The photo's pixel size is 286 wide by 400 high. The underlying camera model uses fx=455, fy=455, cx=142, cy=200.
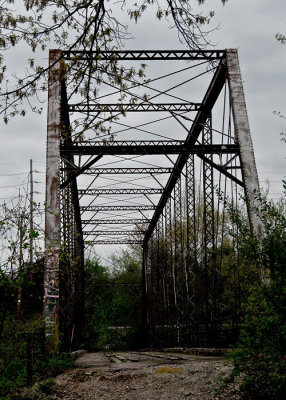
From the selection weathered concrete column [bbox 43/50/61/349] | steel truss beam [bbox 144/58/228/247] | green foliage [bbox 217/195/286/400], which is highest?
steel truss beam [bbox 144/58/228/247]

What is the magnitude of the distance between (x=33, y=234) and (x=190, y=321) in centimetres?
1019

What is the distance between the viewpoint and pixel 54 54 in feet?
37.1

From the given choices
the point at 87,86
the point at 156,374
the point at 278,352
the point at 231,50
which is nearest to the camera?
the point at 278,352

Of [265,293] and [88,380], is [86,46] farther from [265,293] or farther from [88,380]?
[88,380]

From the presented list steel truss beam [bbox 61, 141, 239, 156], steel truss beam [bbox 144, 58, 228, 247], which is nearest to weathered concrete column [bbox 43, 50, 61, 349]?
steel truss beam [bbox 61, 141, 239, 156]

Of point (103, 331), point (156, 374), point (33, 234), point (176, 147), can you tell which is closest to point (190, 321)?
point (176, 147)

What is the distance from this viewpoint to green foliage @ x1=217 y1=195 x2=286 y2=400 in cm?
443

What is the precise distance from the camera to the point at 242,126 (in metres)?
11.1

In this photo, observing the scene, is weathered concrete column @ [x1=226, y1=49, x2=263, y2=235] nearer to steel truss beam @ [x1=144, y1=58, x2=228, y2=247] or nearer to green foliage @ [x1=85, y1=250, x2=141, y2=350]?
steel truss beam @ [x1=144, y1=58, x2=228, y2=247]

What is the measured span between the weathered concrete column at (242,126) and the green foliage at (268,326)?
5512 millimetres

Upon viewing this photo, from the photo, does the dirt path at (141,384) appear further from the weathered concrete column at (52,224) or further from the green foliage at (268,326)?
the weathered concrete column at (52,224)

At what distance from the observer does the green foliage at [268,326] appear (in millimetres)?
4426

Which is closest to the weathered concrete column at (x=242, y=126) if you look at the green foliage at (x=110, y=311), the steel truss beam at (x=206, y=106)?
the steel truss beam at (x=206, y=106)

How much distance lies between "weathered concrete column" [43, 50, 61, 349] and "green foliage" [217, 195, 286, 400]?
5.14 m
